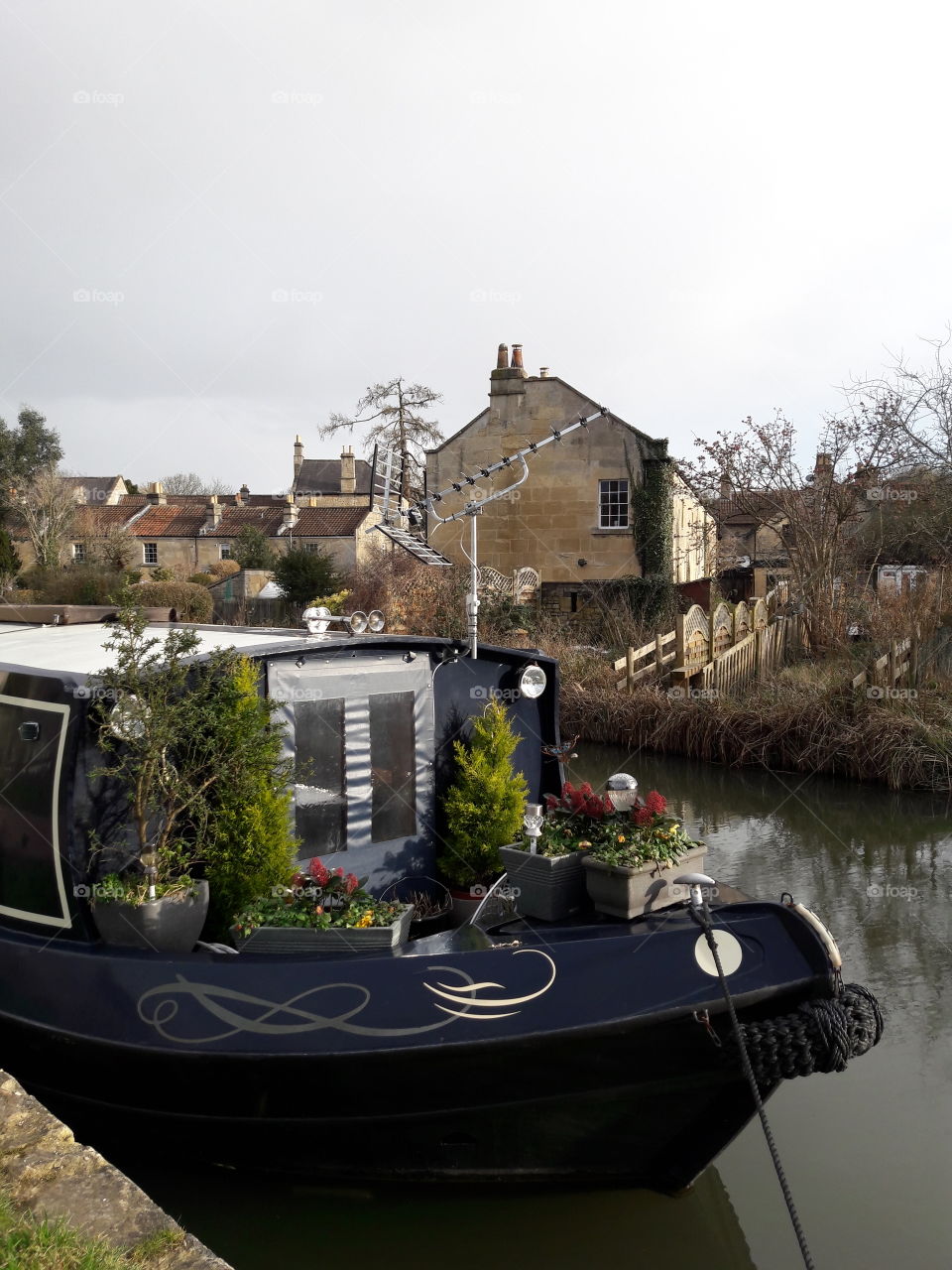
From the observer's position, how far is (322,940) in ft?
13.9

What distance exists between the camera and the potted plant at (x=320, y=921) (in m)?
4.22

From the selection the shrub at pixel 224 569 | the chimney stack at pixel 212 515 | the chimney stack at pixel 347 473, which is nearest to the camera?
the shrub at pixel 224 569

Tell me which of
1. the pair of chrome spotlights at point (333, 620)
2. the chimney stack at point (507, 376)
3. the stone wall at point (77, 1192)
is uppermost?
the chimney stack at point (507, 376)

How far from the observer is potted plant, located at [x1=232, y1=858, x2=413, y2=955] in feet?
13.9

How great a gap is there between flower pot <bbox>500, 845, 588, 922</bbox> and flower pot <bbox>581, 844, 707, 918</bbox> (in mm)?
115

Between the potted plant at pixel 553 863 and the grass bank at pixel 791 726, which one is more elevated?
the potted plant at pixel 553 863

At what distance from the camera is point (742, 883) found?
877 centimetres

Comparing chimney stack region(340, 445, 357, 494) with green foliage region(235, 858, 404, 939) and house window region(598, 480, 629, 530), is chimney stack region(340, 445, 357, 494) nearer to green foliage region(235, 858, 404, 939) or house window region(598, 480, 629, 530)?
house window region(598, 480, 629, 530)

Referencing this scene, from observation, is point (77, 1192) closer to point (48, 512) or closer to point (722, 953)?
point (722, 953)

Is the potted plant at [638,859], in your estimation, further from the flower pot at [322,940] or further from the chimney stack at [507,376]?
the chimney stack at [507,376]

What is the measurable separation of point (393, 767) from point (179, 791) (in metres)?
1.28

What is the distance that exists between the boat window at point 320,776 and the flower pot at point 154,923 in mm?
798

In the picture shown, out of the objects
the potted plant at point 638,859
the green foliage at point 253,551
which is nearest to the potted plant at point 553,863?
the potted plant at point 638,859

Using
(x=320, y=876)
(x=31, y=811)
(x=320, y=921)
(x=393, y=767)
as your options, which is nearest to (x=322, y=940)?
(x=320, y=921)
